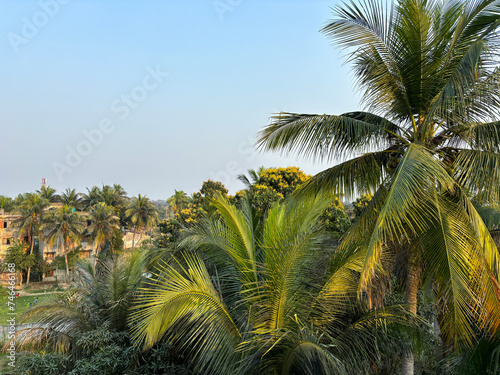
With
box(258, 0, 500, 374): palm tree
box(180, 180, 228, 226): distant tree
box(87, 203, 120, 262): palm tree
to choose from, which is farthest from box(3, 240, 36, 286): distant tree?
box(258, 0, 500, 374): palm tree

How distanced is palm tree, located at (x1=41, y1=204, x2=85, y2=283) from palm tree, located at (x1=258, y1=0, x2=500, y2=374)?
37823 millimetres

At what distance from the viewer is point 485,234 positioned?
5191 mm

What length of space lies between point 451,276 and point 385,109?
298 cm

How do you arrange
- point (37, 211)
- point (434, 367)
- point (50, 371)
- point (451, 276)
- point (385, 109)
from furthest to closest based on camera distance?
point (37, 211)
point (434, 367)
point (50, 371)
point (385, 109)
point (451, 276)

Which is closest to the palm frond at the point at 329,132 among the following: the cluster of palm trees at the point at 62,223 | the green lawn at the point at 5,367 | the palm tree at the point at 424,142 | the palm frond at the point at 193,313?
the palm tree at the point at 424,142

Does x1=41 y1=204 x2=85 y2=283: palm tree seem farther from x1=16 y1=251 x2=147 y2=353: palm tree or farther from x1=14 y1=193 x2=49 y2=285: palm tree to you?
x1=16 y1=251 x2=147 y2=353: palm tree

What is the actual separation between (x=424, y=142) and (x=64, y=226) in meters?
40.1

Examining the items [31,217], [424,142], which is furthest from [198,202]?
[31,217]

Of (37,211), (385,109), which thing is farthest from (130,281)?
(37,211)

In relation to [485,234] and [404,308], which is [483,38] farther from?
[404,308]

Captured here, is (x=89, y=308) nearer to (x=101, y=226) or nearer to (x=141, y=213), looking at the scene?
(x=101, y=226)

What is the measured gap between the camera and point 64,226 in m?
39.7

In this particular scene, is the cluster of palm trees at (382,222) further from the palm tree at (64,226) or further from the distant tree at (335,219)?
the palm tree at (64,226)

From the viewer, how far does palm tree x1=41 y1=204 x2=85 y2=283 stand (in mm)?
39750
